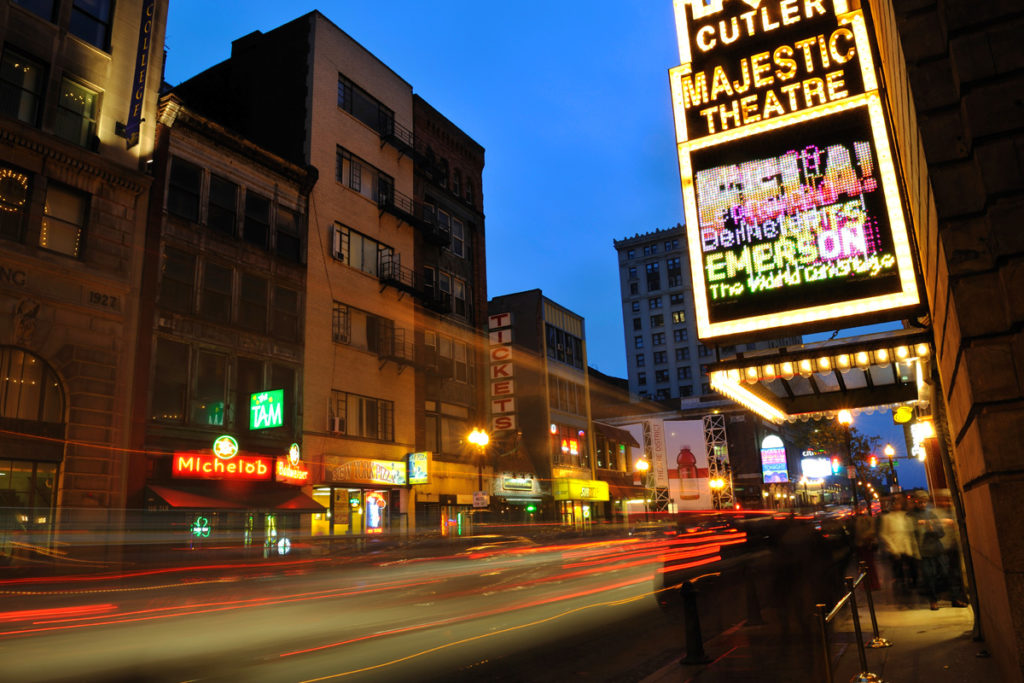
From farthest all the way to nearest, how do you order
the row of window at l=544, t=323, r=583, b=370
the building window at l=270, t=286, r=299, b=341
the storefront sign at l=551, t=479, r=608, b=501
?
the row of window at l=544, t=323, r=583, b=370 < the storefront sign at l=551, t=479, r=608, b=501 < the building window at l=270, t=286, r=299, b=341

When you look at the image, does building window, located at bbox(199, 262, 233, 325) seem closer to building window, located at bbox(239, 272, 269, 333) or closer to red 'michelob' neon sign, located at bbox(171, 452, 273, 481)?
building window, located at bbox(239, 272, 269, 333)

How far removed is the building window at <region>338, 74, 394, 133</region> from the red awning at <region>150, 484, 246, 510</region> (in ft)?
59.6

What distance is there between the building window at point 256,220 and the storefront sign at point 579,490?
907 inches

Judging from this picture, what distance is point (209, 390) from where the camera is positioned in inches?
Answer: 932

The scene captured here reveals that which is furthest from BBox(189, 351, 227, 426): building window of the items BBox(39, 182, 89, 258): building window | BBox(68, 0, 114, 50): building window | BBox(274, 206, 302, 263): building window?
BBox(68, 0, 114, 50): building window

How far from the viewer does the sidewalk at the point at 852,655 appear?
23.5ft

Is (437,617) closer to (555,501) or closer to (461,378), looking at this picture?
(461,378)

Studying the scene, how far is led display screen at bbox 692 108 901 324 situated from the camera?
771 centimetres

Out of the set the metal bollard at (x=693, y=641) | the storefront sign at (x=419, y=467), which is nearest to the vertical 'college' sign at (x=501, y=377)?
the storefront sign at (x=419, y=467)

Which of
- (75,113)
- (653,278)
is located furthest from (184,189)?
(653,278)

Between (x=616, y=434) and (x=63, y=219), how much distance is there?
39973 mm

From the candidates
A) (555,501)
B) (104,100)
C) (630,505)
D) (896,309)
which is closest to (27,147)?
(104,100)

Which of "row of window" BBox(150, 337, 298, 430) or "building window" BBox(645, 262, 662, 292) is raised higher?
"building window" BBox(645, 262, 662, 292)

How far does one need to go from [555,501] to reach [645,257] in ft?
254
